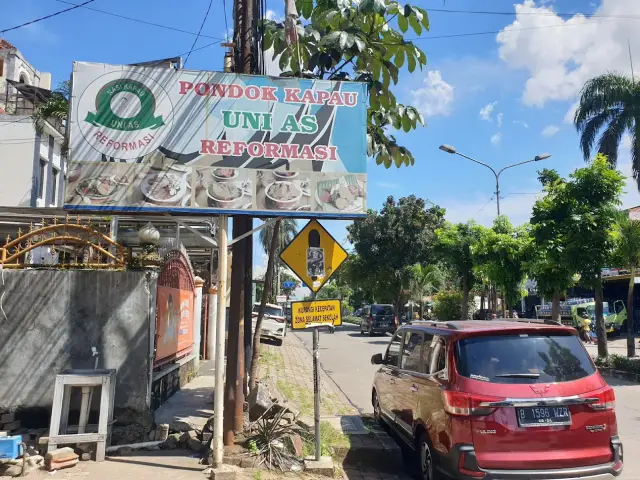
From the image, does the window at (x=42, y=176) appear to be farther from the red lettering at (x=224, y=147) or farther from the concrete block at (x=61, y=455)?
the concrete block at (x=61, y=455)

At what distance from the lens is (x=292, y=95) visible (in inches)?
276

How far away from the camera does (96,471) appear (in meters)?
5.93

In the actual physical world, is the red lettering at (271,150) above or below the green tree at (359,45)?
below

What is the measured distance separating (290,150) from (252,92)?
0.92 meters

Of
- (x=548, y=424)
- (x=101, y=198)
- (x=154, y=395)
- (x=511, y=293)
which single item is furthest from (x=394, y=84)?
(x=511, y=293)

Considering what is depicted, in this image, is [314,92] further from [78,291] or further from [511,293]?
[511,293]

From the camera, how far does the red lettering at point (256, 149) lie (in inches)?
267

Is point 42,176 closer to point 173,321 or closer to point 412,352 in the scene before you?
point 173,321

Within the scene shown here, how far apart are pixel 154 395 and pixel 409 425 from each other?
167 inches

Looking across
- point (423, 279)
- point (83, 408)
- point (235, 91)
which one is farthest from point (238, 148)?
point (423, 279)

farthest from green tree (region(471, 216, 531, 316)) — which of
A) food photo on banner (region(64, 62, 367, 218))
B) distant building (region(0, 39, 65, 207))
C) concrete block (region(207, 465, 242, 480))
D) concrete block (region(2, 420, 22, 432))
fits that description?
concrete block (region(2, 420, 22, 432))

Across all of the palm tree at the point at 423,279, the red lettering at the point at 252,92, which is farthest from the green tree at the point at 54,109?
the palm tree at the point at 423,279

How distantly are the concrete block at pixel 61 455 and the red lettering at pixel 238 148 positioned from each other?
13.2 ft

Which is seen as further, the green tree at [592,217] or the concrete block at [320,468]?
the green tree at [592,217]
